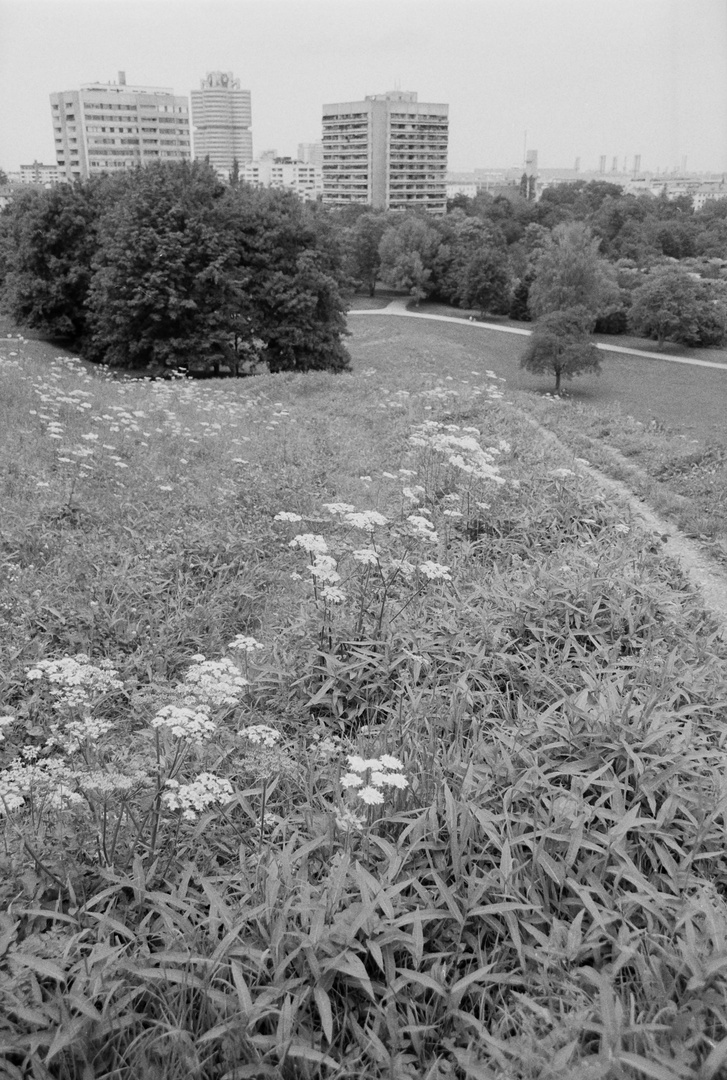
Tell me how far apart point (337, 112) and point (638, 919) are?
75.4 meters

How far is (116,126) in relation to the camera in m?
46.2

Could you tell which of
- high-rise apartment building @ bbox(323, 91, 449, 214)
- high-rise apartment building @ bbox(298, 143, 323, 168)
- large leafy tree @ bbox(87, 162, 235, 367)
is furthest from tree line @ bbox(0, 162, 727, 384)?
high-rise apartment building @ bbox(298, 143, 323, 168)

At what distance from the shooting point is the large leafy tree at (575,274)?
25.4 metres

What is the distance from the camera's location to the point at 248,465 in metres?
6.49

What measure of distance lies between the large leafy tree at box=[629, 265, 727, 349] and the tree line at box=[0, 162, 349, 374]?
9147 mm

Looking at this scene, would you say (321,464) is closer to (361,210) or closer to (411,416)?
(411,416)

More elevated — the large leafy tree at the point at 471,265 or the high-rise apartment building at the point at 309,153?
the high-rise apartment building at the point at 309,153

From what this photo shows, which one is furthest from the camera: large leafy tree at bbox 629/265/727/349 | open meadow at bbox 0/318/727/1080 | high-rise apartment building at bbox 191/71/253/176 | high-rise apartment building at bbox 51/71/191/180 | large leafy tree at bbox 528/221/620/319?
high-rise apartment building at bbox 191/71/253/176

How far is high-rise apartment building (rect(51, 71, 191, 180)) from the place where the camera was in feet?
130

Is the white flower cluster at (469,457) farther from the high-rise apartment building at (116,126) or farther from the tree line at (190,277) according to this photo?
the high-rise apartment building at (116,126)

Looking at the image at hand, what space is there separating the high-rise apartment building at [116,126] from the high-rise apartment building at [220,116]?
12329 millimetres

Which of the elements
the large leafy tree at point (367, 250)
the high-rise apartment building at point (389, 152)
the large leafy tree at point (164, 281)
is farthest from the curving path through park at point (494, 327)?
the high-rise apartment building at point (389, 152)

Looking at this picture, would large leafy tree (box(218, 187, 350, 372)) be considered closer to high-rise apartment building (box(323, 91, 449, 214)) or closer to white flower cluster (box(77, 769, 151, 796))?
white flower cluster (box(77, 769, 151, 796))

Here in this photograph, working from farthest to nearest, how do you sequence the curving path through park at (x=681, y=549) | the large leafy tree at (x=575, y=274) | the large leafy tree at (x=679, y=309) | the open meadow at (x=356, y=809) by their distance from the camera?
1. the large leafy tree at (x=575, y=274)
2. the large leafy tree at (x=679, y=309)
3. the curving path through park at (x=681, y=549)
4. the open meadow at (x=356, y=809)
